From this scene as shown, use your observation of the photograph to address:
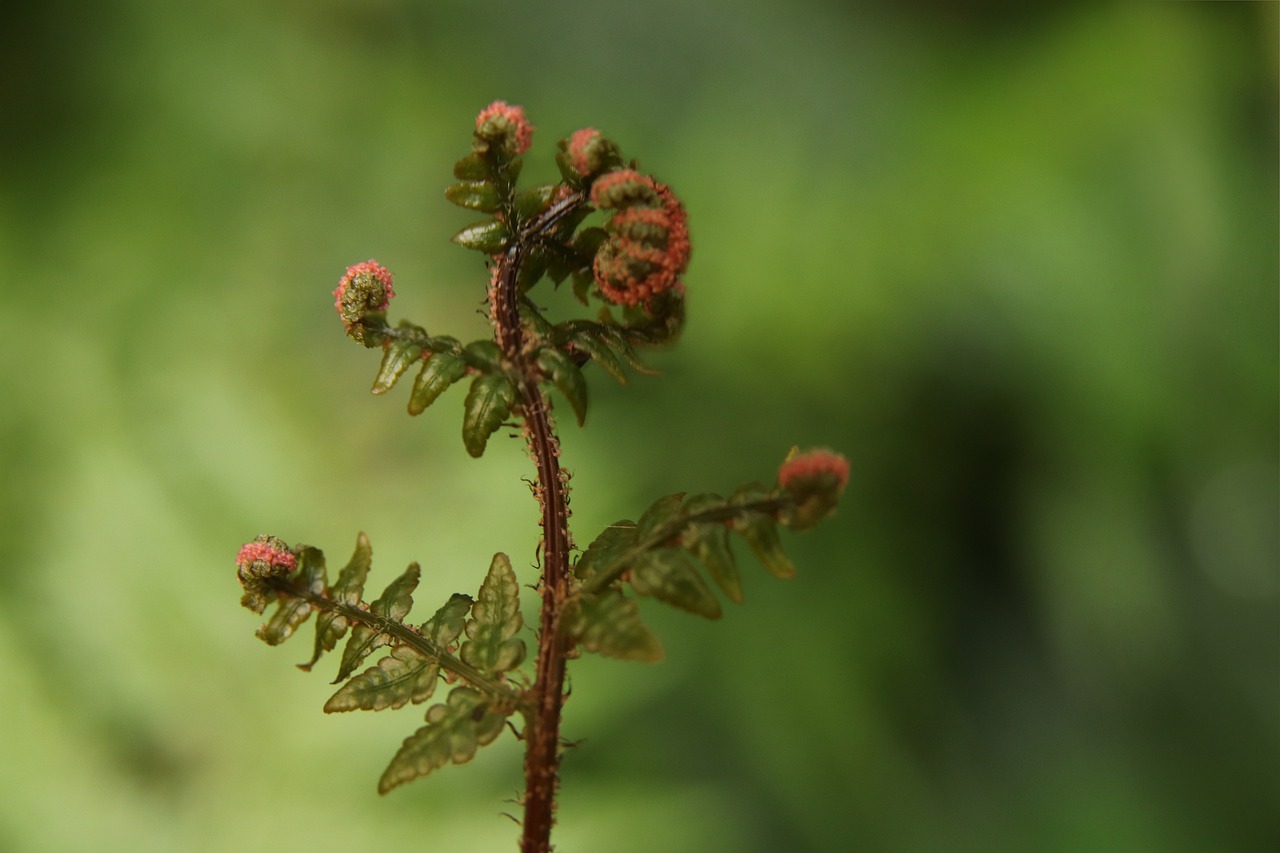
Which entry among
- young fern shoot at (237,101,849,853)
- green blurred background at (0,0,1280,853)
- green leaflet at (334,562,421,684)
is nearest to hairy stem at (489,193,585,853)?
young fern shoot at (237,101,849,853)

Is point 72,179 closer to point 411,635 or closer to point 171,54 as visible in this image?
point 171,54

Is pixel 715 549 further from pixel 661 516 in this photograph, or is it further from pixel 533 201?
pixel 533 201

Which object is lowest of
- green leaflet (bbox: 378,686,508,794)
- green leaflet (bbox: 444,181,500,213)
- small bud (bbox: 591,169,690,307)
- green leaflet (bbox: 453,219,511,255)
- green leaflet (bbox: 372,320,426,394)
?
green leaflet (bbox: 378,686,508,794)

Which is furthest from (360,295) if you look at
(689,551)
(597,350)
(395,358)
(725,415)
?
(725,415)

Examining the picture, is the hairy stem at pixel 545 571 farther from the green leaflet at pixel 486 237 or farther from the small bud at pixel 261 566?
the small bud at pixel 261 566

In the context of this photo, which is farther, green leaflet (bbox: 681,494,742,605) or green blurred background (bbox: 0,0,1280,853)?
green blurred background (bbox: 0,0,1280,853)

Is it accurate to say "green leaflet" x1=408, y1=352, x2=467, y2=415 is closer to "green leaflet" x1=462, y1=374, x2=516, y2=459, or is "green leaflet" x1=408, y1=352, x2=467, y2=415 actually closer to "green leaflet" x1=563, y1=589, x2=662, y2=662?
"green leaflet" x1=462, y1=374, x2=516, y2=459
